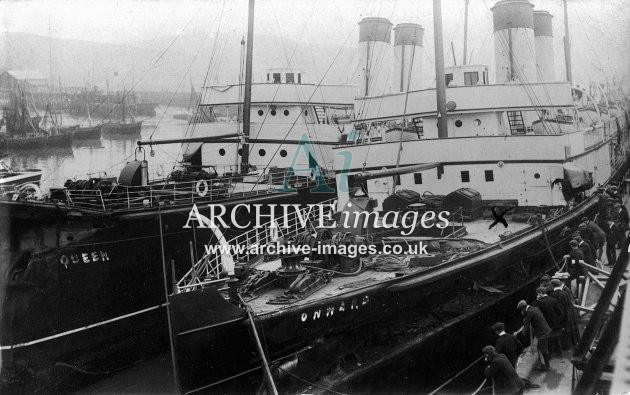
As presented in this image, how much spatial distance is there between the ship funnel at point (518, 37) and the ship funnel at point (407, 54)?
157 inches

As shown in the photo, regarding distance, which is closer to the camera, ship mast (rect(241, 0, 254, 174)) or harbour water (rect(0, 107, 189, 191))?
ship mast (rect(241, 0, 254, 174))

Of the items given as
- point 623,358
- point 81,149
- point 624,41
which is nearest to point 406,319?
point 624,41

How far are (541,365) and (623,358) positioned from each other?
5.46 m

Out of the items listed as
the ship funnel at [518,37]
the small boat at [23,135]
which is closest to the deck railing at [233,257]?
the ship funnel at [518,37]

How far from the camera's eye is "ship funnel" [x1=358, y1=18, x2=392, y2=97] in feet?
82.7

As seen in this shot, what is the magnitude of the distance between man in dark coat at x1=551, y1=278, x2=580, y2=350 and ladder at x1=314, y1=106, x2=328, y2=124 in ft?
58.4

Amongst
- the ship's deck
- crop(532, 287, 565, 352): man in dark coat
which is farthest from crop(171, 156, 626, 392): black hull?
crop(532, 287, 565, 352): man in dark coat

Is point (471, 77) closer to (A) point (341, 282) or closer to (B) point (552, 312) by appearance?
(A) point (341, 282)

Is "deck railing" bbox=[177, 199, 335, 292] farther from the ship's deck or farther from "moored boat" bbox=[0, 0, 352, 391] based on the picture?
the ship's deck

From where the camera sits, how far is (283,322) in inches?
324

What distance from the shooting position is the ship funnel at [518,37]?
23094mm

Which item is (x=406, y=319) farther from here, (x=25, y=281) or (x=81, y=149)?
(x=81, y=149)

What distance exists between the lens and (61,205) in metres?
12.2

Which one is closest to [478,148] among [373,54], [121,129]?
[373,54]
